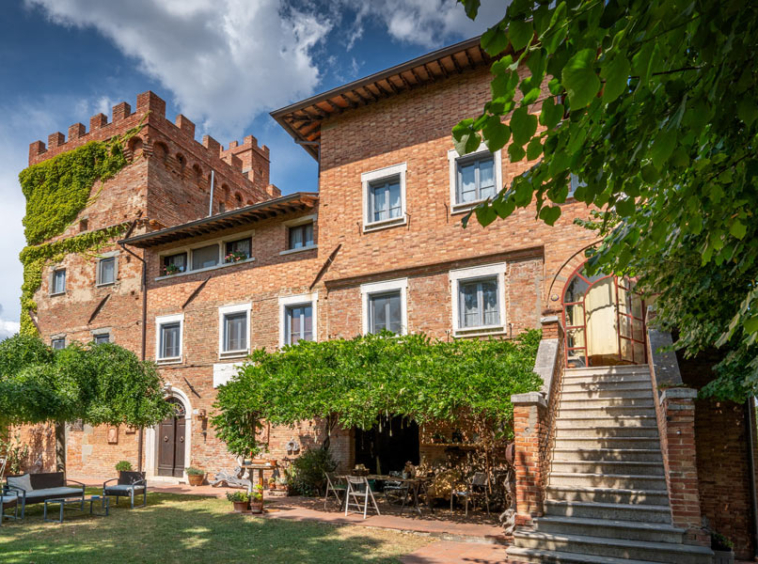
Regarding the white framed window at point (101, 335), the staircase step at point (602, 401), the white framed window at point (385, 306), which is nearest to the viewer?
the staircase step at point (602, 401)

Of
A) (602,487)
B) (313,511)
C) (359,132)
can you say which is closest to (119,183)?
(359,132)

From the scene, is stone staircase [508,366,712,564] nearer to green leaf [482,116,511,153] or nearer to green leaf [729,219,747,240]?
green leaf [729,219,747,240]

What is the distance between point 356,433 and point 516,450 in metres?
7.70

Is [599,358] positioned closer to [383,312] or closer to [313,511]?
[383,312]

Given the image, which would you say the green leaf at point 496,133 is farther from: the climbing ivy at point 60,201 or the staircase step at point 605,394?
the climbing ivy at point 60,201

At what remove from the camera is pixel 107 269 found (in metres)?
21.0

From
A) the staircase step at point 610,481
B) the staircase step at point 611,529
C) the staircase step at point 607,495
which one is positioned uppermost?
the staircase step at point 610,481

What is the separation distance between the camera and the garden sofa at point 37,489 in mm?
11461

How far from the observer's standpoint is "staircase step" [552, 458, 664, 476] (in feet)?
28.0

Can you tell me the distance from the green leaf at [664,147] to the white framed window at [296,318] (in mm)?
13748

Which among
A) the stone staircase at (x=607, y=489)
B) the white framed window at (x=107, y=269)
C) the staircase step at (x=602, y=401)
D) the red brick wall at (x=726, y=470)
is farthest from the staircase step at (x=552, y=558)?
the white framed window at (x=107, y=269)

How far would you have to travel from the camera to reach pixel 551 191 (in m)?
3.23

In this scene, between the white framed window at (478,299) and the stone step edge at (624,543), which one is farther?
the white framed window at (478,299)

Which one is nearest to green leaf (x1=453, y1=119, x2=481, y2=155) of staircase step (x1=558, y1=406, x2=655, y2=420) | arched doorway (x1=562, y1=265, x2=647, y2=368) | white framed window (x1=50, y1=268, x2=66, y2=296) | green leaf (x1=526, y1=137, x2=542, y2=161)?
green leaf (x1=526, y1=137, x2=542, y2=161)
